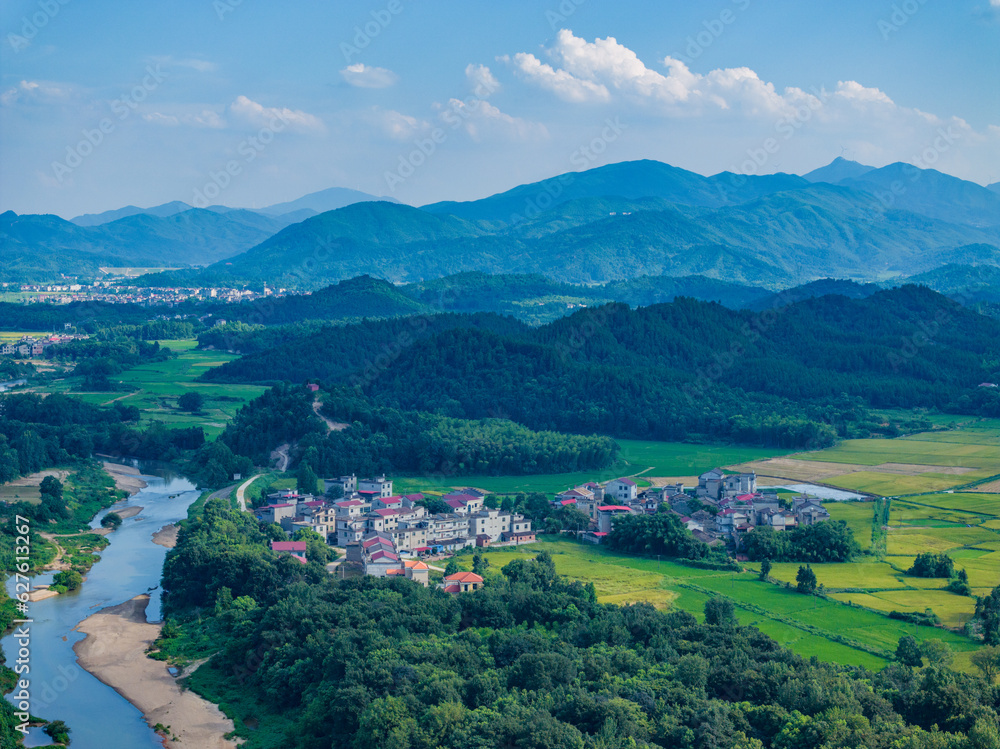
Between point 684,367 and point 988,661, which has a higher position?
point 684,367

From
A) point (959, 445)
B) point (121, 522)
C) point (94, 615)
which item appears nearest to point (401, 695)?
point (94, 615)

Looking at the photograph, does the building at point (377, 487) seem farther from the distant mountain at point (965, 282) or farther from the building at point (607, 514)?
the distant mountain at point (965, 282)

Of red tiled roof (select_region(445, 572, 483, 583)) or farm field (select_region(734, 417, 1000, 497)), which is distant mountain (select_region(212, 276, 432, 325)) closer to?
farm field (select_region(734, 417, 1000, 497))

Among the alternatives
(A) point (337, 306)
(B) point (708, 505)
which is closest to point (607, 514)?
(B) point (708, 505)

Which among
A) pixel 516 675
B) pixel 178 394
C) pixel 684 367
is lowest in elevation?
pixel 516 675

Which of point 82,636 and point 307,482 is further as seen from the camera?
point 307,482

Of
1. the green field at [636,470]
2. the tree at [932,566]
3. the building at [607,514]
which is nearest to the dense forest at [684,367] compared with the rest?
the green field at [636,470]

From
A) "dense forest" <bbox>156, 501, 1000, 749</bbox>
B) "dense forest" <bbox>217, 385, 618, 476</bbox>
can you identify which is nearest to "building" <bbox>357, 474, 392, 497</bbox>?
"dense forest" <bbox>217, 385, 618, 476</bbox>

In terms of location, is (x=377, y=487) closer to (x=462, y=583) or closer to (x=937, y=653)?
(x=462, y=583)

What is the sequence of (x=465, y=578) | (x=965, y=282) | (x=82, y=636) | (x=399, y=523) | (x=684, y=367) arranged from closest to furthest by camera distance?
(x=82, y=636), (x=465, y=578), (x=399, y=523), (x=684, y=367), (x=965, y=282)
